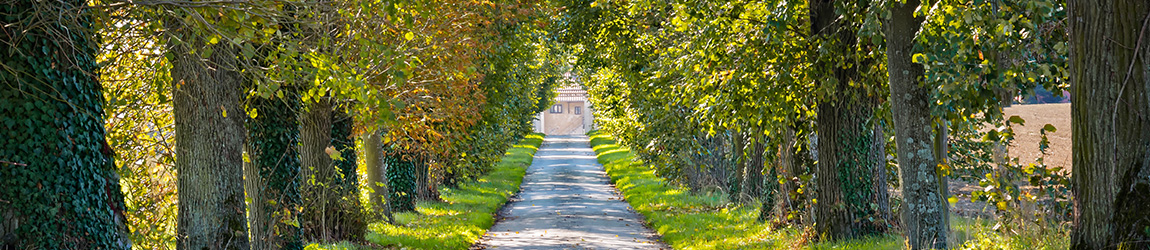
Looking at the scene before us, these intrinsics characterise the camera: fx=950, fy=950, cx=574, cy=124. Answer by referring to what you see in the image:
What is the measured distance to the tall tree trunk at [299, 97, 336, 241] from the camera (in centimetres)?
1417

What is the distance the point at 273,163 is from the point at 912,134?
743 centimetres

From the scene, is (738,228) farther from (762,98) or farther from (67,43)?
(67,43)

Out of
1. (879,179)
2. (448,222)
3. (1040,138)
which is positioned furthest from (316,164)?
(1040,138)

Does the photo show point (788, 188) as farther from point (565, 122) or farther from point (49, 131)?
point (565, 122)

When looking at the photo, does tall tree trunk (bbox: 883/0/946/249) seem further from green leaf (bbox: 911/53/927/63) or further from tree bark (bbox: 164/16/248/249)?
tree bark (bbox: 164/16/248/249)

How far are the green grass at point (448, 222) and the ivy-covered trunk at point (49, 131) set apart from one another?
6.63 meters

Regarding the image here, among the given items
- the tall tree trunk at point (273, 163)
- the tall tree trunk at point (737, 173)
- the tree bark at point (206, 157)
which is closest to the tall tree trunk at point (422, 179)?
the tall tree trunk at point (737, 173)

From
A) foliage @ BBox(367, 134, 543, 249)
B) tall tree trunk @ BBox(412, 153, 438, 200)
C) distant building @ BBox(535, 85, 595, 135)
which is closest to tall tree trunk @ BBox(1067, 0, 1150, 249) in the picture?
foliage @ BBox(367, 134, 543, 249)

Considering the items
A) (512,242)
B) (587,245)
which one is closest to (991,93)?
(587,245)

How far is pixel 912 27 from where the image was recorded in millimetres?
8906

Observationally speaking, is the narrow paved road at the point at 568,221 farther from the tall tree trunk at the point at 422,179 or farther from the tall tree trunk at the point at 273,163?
the tall tree trunk at the point at 273,163

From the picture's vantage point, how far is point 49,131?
20.1 ft

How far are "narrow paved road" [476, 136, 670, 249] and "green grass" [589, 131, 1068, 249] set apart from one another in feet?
1.55

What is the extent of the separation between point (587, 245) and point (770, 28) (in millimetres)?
6188
